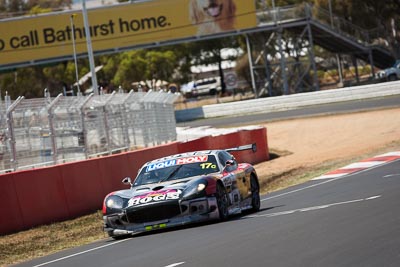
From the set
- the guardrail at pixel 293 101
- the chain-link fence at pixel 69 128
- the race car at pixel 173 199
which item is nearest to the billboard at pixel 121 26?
the guardrail at pixel 293 101

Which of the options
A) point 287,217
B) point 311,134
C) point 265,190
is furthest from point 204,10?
point 287,217

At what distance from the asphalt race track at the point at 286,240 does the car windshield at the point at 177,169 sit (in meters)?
0.99

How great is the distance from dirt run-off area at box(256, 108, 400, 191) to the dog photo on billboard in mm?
17059

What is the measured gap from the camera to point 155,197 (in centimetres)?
1398

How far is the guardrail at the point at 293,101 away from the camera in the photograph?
49.0 m

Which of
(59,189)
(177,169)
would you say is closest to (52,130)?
(59,189)

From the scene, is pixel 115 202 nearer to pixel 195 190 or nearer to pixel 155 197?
pixel 155 197

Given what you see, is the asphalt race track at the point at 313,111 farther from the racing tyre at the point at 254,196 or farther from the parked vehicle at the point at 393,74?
the racing tyre at the point at 254,196

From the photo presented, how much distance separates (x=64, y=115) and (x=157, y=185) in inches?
260

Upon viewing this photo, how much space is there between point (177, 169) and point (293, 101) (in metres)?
37.5

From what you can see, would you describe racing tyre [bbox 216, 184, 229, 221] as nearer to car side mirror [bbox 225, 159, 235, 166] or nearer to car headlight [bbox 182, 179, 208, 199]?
car headlight [bbox 182, 179, 208, 199]

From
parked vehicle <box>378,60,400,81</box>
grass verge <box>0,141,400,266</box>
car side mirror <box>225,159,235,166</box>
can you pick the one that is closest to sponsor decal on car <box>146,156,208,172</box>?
car side mirror <box>225,159,235,166</box>

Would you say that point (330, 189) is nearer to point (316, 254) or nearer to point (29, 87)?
point (316, 254)

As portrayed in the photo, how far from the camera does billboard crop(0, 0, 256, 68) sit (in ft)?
194
